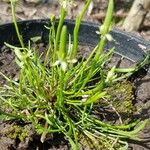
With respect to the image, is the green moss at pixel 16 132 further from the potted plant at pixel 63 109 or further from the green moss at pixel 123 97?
the green moss at pixel 123 97

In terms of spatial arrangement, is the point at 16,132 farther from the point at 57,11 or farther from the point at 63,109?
the point at 57,11

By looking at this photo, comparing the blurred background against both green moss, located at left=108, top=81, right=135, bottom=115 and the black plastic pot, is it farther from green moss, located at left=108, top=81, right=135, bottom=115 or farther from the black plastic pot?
green moss, located at left=108, top=81, right=135, bottom=115

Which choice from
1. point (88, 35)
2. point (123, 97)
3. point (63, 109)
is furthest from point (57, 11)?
point (63, 109)

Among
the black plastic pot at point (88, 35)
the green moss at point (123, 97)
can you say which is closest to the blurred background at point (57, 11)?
the black plastic pot at point (88, 35)

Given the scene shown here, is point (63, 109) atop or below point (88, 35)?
below

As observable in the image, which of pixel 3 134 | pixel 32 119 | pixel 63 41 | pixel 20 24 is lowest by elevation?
pixel 3 134

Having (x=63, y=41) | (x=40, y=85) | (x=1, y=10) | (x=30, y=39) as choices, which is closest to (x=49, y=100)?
(x=40, y=85)

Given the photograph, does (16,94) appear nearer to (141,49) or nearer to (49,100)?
(49,100)

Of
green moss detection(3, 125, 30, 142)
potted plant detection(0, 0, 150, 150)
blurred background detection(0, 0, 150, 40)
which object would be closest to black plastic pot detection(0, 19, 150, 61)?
potted plant detection(0, 0, 150, 150)
